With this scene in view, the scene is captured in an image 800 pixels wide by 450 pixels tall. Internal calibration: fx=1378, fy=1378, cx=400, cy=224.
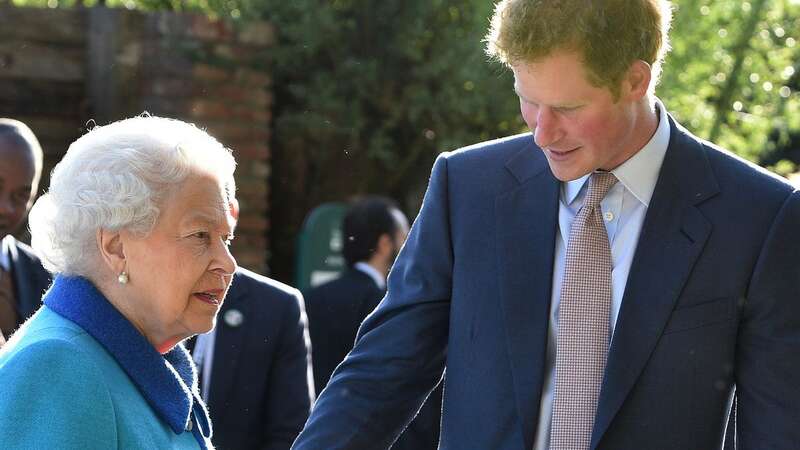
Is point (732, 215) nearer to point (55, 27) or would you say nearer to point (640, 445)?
point (640, 445)

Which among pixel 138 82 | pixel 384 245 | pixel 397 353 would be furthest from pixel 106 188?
pixel 138 82

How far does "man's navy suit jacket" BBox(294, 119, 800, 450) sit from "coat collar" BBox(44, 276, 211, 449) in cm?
52

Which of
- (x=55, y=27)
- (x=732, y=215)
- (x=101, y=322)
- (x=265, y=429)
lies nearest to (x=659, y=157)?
(x=732, y=215)

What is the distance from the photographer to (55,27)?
6.78m

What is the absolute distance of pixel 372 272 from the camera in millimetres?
6055

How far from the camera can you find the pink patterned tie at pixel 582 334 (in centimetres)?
283

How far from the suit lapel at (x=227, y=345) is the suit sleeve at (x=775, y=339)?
199cm

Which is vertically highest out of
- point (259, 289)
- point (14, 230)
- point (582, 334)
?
point (582, 334)

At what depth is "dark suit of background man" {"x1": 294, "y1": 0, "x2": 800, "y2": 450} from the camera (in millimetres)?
2787

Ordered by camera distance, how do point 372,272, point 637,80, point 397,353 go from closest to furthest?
point 637,80, point 397,353, point 372,272

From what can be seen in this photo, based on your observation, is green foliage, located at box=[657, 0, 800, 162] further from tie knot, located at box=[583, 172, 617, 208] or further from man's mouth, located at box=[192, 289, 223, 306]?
man's mouth, located at box=[192, 289, 223, 306]

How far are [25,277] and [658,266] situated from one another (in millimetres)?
2460

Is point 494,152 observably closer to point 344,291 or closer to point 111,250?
point 111,250

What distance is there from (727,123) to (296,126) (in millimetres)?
3270
